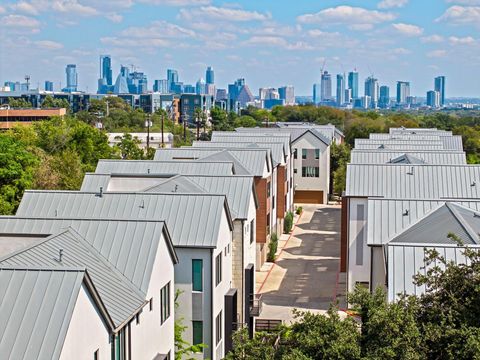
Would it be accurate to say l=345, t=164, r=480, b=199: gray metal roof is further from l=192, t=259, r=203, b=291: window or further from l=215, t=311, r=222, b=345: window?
l=192, t=259, r=203, b=291: window

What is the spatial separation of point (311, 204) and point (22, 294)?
64927 millimetres

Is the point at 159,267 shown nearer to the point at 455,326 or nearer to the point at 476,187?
the point at 455,326

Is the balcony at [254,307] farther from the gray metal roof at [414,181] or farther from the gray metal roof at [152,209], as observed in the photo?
the gray metal roof at [414,181]

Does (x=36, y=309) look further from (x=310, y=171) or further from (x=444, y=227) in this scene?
(x=310, y=171)

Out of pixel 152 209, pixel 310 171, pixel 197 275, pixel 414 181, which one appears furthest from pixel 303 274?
pixel 310 171

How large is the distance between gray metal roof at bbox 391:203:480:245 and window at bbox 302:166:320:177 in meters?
46.6

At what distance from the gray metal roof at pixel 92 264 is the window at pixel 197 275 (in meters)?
5.56

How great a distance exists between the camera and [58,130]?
214 ft

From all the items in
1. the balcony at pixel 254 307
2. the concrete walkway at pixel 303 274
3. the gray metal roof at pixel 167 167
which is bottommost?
the concrete walkway at pixel 303 274

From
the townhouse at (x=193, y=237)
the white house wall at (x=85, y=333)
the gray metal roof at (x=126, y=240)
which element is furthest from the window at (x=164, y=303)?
the white house wall at (x=85, y=333)

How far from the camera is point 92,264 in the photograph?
22500mm

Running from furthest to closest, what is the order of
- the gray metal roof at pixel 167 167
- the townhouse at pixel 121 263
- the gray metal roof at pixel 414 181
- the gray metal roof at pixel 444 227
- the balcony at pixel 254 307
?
the gray metal roof at pixel 167 167, the gray metal roof at pixel 414 181, the balcony at pixel 254 307, the gray metal roof at pixel 444 227, the townhouse at pixel 121 263

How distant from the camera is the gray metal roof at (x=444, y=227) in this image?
1114 inches

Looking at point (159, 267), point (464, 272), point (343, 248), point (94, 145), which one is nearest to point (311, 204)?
point (94, 145)
